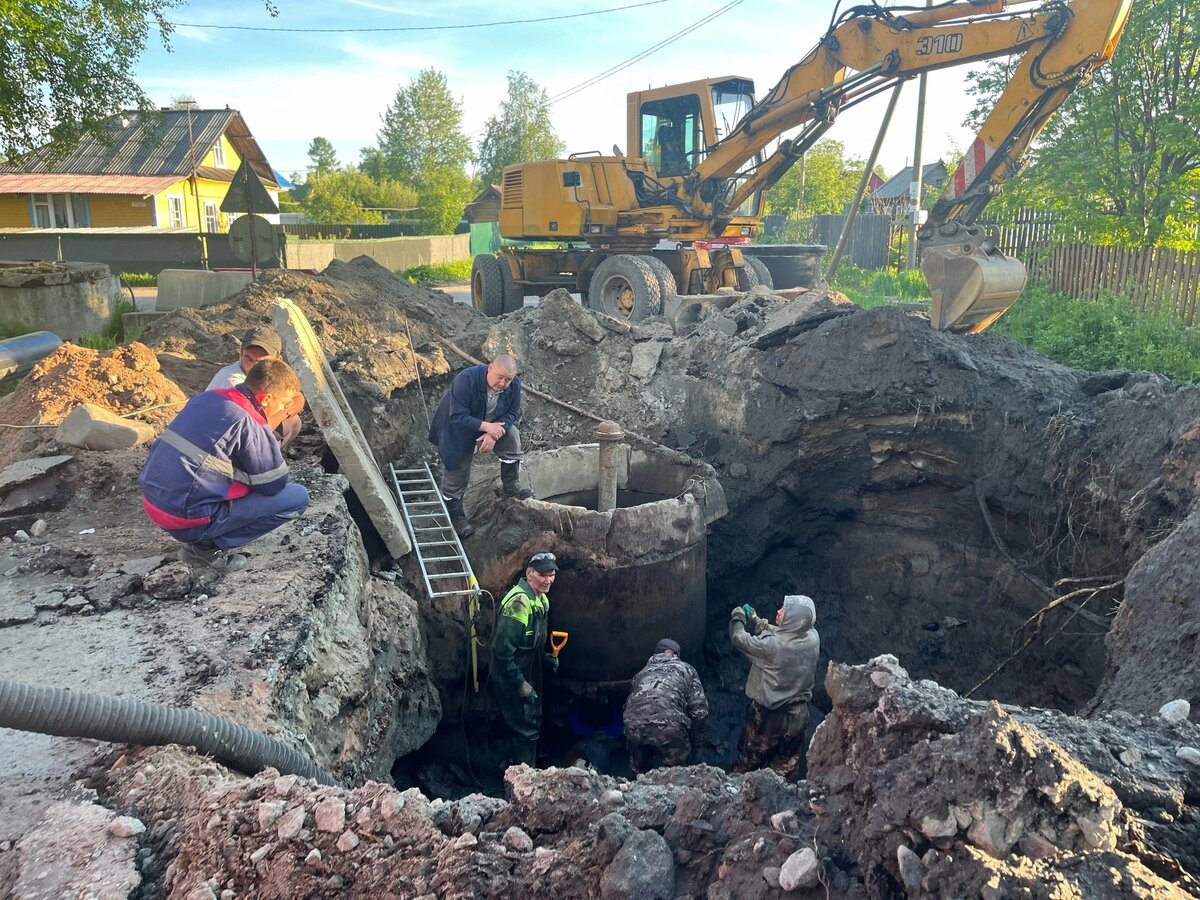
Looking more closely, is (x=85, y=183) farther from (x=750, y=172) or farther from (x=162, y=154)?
(x=750, y=172)

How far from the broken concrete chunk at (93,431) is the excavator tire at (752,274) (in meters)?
8.32

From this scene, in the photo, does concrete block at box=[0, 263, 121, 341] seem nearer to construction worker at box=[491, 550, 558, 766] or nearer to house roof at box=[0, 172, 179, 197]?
construction worker at box=[491, 550, 558, 766]

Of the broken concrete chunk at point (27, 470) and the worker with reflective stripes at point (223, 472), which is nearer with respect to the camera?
the worker with reflective stripes at point (223, 472)

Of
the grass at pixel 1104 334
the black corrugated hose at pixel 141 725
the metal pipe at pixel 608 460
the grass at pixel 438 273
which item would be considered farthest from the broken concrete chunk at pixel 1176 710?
the grass at pixel 438 273

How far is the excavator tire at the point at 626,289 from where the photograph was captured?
1015cm

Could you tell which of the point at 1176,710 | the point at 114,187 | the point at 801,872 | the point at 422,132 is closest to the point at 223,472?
the point at 801,872

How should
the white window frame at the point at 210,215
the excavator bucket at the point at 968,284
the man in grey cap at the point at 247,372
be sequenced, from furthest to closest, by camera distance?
the white window frame at the point at 210,215
the excavator bucket at the point at 968,284
the man in grey cap at the point at 247,372

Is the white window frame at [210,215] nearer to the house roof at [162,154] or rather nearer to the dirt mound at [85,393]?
the house roof at [162,154]

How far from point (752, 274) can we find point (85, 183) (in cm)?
2411

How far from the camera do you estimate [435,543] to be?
5.51 m

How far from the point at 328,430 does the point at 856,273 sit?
644 inches

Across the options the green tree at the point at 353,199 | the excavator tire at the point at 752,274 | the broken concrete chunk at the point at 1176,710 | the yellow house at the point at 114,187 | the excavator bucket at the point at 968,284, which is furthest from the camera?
the green tree at the point at 353,199

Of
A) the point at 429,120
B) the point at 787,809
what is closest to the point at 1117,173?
the point at 787,809

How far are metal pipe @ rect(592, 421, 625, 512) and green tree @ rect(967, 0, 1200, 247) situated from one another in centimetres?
853
